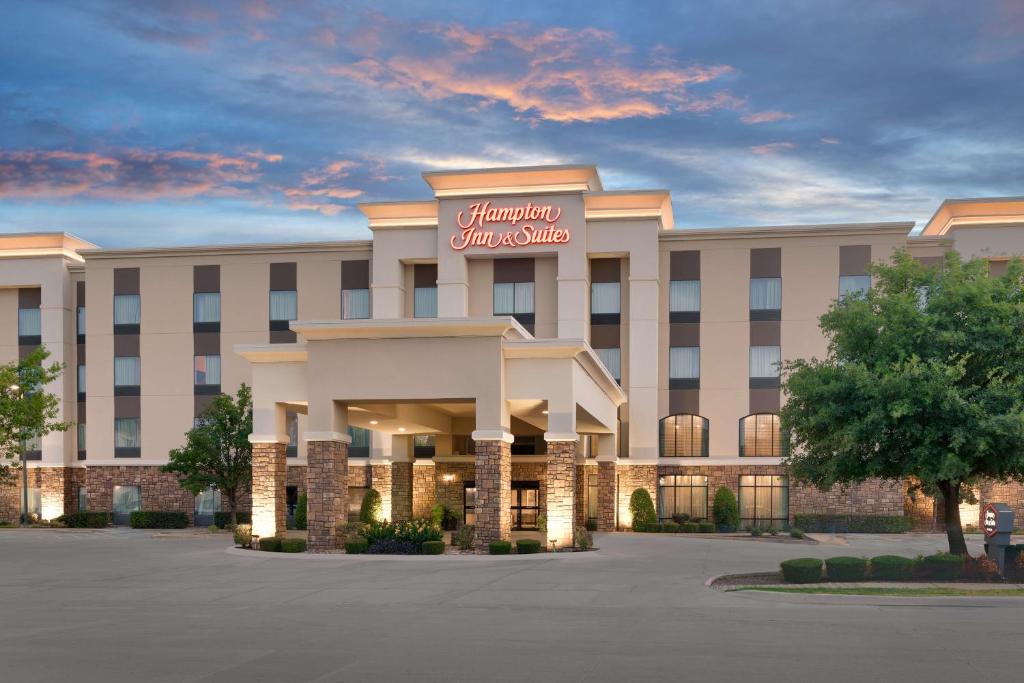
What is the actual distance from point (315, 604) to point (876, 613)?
10639 millimetres

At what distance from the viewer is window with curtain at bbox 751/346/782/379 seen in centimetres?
5597

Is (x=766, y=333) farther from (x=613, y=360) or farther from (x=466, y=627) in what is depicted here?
(x=466, y=627)

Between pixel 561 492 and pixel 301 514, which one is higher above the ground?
pixel 561 492

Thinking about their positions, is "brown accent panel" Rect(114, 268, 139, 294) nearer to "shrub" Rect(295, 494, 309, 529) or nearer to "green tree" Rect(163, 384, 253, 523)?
"green tree" Rect(163, 384, 253, 523)

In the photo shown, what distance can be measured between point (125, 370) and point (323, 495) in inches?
1110

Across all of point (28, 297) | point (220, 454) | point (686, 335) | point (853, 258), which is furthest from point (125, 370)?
point (853, 258)

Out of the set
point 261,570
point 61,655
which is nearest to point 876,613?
point 61,655

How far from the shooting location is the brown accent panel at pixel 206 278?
196ft

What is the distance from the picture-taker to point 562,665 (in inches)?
599

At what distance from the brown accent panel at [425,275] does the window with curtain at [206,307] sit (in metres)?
8.20

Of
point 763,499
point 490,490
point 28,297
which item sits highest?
point 28,297

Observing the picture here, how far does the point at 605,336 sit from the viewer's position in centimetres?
5691

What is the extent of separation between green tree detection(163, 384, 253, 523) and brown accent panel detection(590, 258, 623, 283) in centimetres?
1785

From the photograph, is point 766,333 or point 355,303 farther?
point 355,303
